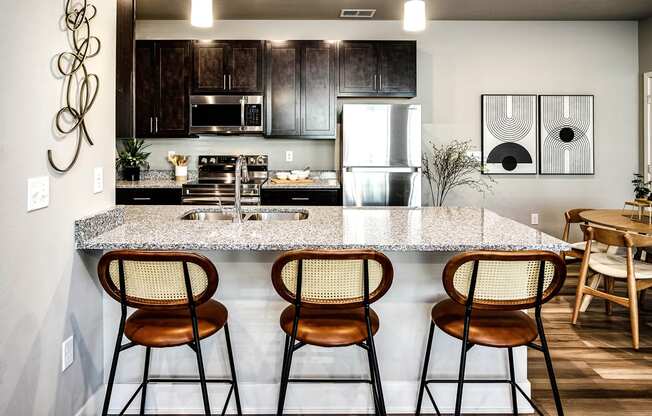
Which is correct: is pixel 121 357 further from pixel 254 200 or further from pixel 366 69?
pixel 366 69

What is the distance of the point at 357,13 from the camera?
477 cm

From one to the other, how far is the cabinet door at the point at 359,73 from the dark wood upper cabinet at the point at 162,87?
4.84 feet

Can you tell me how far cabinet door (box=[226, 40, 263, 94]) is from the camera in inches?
182

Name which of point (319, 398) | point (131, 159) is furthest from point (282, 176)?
point (319, 398)

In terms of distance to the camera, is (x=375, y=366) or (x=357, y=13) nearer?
(x=375, y=366)

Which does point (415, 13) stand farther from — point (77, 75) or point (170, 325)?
point (170, 325)

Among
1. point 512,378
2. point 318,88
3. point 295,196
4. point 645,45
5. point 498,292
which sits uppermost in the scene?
point 645,45

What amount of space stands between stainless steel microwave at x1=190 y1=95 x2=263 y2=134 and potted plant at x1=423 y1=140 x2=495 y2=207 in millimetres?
1821

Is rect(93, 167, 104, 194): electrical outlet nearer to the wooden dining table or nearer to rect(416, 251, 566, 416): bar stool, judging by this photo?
rect(416, 251, 566, 416): bar stool

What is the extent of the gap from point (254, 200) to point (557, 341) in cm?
261

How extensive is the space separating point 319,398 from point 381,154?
260cm

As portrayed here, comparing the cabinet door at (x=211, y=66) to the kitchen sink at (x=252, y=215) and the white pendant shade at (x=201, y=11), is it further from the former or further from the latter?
the white pendant shade at (x=201, y=11)

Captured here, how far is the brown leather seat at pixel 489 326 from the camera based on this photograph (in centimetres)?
170

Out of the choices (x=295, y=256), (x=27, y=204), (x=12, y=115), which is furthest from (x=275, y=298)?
(x=12, y=115)
